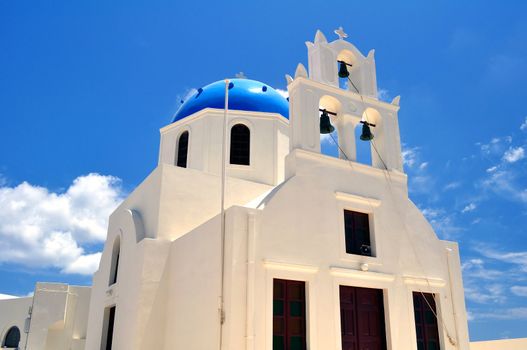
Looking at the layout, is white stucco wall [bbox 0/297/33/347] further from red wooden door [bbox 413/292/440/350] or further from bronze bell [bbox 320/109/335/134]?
red wooden door [bbox 413/292/440/350]

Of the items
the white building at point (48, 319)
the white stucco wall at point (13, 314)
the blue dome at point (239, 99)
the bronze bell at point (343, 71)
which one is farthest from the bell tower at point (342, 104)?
the white stucco wall at point (13, 314)

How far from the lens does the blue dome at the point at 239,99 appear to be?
16406 millimetres

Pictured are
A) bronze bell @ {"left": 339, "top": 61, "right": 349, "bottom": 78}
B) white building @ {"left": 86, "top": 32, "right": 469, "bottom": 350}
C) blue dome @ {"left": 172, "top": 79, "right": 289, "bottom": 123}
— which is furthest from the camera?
blue dome @ {"left": 172, "top": 79, "right": 289, "bottom": 123}

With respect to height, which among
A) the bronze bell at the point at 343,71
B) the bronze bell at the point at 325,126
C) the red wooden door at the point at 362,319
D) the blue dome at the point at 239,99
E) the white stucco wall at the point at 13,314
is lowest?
the red wooden door at the point at 362,319

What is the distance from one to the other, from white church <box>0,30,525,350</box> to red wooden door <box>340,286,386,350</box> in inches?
0.9

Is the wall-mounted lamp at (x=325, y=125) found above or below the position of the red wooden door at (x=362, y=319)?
above

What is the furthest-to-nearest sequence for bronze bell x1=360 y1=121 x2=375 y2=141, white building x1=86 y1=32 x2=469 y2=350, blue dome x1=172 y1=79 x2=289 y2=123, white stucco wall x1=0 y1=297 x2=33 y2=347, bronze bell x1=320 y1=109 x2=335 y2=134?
white stucco wall x1=0 y1=297 x2=33 y2=347 < blue dome x1=172 y1=79 x2=289 y2=123 < bronze bell x1=360 y1=121 x2=375 y2=141 < bronze bell x1=320 y1=109 x2=335 y2=134 < white building x1=86 y1=32 x2=469 y2=350

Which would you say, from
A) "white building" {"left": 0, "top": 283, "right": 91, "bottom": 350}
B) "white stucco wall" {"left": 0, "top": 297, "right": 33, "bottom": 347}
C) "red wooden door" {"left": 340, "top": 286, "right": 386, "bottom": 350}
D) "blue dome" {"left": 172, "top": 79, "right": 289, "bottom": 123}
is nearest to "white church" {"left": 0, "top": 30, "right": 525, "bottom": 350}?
"red wooden door" {"left": 340, "top": 286, "right": 386, "bottom": 350}

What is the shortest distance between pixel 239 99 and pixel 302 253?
786cm

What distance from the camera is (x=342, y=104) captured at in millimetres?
11992

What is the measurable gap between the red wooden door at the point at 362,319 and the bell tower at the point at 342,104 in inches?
123

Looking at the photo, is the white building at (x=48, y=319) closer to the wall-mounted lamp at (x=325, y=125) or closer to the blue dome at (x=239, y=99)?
the blue dome at (x=239, y=99)

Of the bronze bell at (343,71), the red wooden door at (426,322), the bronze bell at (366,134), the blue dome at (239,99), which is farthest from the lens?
the blue dome at (239,99)

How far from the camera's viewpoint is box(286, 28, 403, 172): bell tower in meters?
11.3
